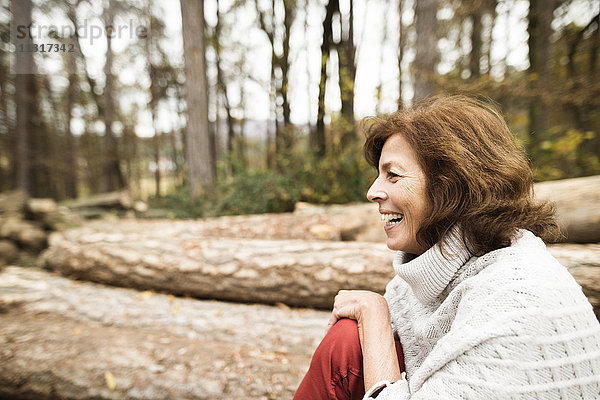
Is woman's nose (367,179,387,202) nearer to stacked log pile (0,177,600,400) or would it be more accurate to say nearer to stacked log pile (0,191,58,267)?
stacked log pile (0,177,600,400)

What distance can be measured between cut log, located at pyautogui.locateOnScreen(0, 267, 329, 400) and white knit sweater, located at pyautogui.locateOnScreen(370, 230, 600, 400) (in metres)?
1.34

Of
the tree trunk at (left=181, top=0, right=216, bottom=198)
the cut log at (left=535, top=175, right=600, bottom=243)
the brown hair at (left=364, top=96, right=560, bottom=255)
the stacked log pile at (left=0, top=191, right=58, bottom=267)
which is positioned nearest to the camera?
the brown hair at (left=364, top=96, right=560, bottom=255)

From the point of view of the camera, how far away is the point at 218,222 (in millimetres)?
4543

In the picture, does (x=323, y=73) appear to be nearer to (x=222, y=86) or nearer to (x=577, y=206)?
(x=577, y=206)

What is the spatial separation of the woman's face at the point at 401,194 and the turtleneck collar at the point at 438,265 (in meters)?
0.12

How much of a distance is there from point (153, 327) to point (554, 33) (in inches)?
351

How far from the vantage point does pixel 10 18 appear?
311 inches

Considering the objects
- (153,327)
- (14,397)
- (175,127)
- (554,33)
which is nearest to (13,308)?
(14,397)

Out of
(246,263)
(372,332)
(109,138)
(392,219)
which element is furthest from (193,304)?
(109,138)

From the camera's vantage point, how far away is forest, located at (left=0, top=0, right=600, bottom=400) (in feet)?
7.62

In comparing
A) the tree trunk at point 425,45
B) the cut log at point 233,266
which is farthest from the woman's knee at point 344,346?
the tree trunk at point 425,45

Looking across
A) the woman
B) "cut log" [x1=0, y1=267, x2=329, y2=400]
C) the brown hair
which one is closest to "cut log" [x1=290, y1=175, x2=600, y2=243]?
the brown hair

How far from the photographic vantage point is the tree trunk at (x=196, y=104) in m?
7.31

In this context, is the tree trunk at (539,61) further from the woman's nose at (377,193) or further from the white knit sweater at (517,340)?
the white knit sweater at (517,340)
